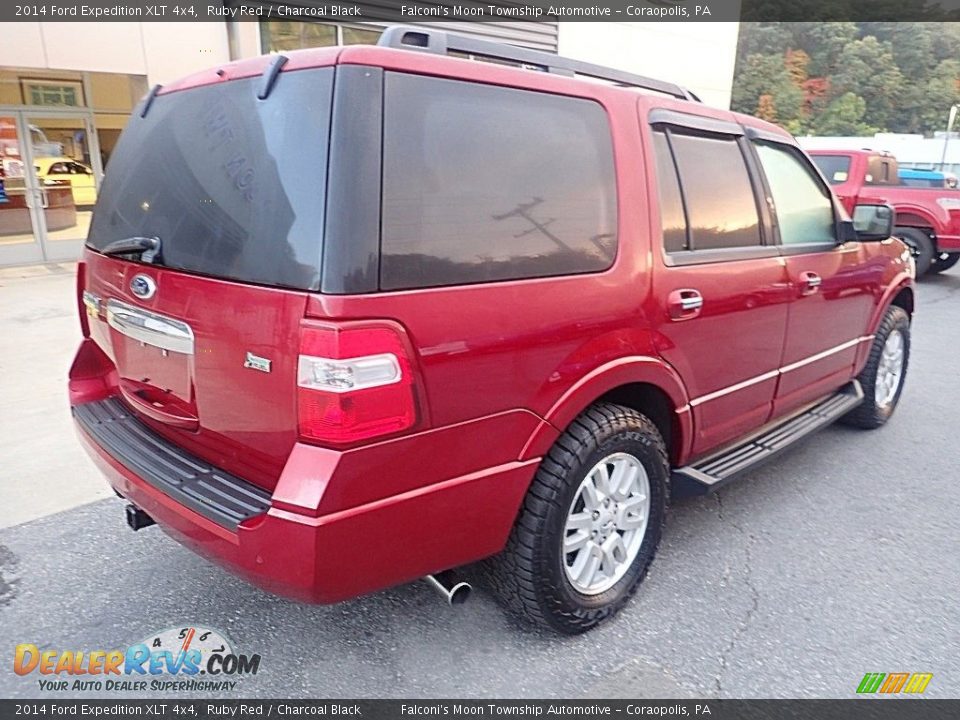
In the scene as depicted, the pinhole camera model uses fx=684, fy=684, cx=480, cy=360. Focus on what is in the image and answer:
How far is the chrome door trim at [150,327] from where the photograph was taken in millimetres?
2127

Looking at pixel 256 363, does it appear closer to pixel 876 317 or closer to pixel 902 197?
pixel 876 317

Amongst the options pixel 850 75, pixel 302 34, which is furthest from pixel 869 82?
pixel 302 34

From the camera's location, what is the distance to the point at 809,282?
344 centimetres

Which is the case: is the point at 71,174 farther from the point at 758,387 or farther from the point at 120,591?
the point at 758,387

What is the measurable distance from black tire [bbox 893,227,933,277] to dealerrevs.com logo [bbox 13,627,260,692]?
1193 cm

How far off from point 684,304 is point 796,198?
55.7 inches

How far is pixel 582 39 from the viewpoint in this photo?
13.5 meters

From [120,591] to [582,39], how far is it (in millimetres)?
13440

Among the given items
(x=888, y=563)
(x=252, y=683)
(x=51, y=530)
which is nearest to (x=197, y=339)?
(x=252, y=683)

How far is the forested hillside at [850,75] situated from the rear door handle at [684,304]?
6281cm

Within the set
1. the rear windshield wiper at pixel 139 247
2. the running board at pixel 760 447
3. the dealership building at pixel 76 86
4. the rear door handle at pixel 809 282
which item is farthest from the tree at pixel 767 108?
the rear windshield wiper at pixel 139 247

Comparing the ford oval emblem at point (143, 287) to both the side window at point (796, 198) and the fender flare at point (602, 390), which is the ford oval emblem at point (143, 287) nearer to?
the fender flare at point (602, 390)

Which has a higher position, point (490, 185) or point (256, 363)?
point (490, 185)
